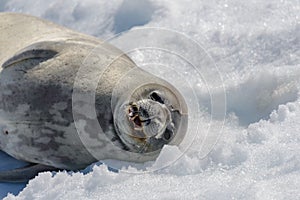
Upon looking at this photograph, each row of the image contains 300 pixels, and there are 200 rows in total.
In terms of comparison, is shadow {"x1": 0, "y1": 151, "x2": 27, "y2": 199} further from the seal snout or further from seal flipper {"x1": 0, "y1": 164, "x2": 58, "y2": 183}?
the seal snout

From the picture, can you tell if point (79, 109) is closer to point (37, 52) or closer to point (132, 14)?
point (37, 52)

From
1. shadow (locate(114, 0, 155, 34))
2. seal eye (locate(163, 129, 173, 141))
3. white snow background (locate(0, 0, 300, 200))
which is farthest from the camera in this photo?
shadow (locate(114, 0, 155, 34))

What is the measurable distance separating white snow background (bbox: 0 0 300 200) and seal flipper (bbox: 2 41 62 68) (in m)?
0.63

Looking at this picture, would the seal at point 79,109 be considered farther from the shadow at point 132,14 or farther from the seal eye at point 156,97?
the shadow at point 132,14

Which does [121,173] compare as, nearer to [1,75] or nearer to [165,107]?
[165,107]

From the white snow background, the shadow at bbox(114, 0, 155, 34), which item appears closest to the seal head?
the white snow background

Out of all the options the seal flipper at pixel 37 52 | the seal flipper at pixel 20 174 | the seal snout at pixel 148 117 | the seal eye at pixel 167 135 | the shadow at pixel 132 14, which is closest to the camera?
the seal snout at pixel 148 117

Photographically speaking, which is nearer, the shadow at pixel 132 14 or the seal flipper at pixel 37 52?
the seal flipper at pixel 37 52

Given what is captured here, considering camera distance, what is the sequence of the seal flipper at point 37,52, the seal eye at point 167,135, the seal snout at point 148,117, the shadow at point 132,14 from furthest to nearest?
the shadow at point 132,14 → the seal flipper at point 37,52 → the seal eye at point 167,135 → the seal snout at point 148,117

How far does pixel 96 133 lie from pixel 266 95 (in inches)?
42.5

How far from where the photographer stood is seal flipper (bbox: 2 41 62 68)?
4.05 meters

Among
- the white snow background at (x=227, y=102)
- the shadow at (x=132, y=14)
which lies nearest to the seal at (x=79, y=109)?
the white snow background at (x=227, y=102)

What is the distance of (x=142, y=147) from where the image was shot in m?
3.75

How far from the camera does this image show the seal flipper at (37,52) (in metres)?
4.05
